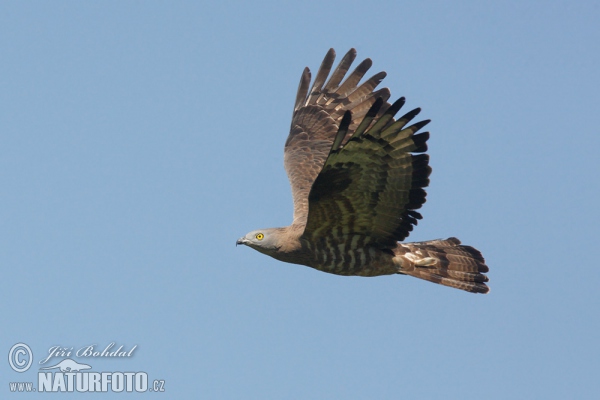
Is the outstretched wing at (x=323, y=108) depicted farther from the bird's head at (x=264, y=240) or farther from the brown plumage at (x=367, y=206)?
the bird's head at (x=264, y=240)

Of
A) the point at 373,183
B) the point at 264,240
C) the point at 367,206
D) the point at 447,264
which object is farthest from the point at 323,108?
the point at 373,183

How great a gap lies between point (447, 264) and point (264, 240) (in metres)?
2.68

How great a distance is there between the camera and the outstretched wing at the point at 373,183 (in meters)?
10.7

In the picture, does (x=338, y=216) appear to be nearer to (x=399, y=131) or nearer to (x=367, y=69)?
(x=399, y=131)

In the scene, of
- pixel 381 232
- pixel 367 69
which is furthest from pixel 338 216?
pixel 367 69

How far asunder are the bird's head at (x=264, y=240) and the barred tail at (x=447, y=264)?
1696mm

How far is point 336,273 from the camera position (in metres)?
12.4

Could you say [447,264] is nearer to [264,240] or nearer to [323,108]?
[264,240]

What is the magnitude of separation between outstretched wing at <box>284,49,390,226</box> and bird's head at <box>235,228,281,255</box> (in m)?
2.10

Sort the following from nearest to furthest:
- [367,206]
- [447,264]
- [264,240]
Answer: [367,206] → [264,240] → [447,264]

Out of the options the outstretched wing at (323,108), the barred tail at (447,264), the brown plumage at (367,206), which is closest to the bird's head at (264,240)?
the brown plumage at (367,206)

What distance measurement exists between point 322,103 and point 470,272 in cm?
394

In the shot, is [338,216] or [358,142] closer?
[358,142]

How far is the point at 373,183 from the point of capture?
441 inches
